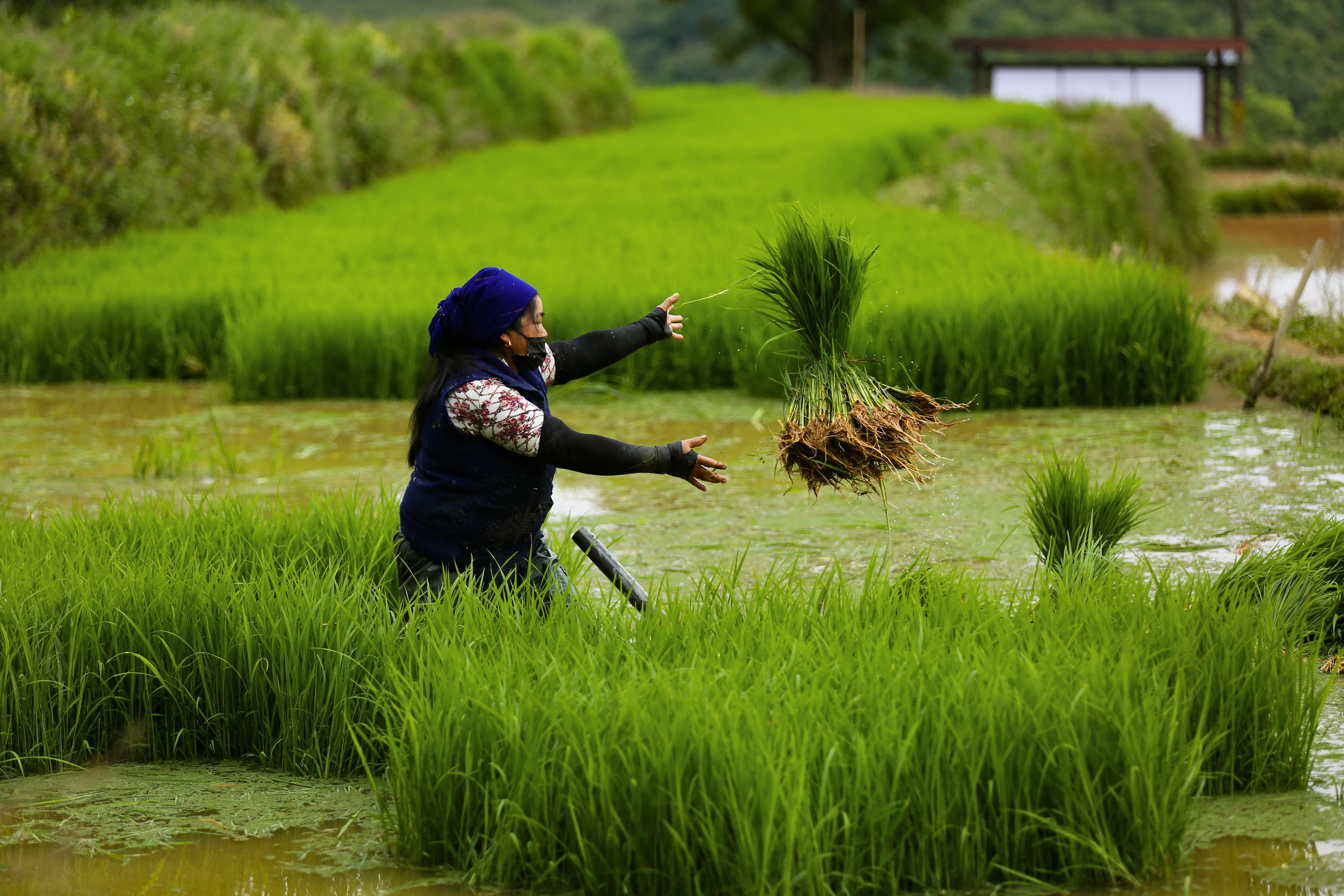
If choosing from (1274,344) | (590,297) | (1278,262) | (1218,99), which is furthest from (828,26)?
(1274,344)

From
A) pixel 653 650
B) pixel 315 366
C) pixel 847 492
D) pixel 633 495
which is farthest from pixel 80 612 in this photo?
pixel 315 366

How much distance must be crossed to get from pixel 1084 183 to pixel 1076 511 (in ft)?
54.1

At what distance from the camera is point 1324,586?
11.8 feet

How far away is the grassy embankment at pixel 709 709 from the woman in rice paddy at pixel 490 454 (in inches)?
8.6

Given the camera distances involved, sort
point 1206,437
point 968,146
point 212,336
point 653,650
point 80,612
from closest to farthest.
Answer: point 653,650 → point 80,612 → point 1206,437 → point 212,336 → point 968,146

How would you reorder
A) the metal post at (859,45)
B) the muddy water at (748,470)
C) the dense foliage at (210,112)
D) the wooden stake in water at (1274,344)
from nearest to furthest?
1. the muddy water at (748,470)
2. the wooden stake in water at (1274,344)
3. the dense foliage at (210,112)
4. the metal post at (859,45)

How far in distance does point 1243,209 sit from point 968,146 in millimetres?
8752

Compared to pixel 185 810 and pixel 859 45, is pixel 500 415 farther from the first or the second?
pixel 859 45

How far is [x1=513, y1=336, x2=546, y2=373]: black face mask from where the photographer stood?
3.53 m

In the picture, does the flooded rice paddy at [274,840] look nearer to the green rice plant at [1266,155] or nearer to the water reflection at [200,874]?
the water reflection at [200,874]

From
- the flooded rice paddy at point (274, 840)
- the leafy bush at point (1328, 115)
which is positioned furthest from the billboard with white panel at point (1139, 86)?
the flooded rice paddy at point (274, 840)

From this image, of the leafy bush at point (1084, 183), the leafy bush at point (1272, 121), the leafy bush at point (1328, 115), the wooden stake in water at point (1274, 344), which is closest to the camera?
the wooden stake in water at point (1274, 344)

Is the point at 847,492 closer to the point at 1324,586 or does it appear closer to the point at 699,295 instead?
the point at 1324,586

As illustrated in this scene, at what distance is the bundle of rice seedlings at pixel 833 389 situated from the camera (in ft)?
11.4
